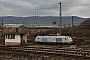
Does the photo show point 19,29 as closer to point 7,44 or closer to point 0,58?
point 7,44

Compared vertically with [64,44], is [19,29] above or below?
above

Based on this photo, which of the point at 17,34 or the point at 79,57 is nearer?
the point at 79,57

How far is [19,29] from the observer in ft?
119

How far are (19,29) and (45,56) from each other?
13.6 metres

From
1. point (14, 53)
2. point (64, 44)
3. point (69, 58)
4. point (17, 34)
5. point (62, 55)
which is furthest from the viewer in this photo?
point (64, 44)

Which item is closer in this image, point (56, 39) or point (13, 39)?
point (13, 39)

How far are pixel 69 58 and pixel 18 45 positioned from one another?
1430cm

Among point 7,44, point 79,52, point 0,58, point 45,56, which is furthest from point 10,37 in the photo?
point 79,52

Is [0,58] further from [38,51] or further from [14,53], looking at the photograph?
[38,51]

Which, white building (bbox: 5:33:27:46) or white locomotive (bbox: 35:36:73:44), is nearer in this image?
white building (bbox: 5:33:27:46)

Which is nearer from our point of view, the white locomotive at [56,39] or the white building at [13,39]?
the white building at [13,39]

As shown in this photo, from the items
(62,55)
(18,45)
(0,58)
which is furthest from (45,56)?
(18,45)

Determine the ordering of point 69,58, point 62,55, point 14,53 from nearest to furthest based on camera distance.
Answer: point 69,58, point 62,55, point 14,53

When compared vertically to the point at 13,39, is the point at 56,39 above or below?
below
